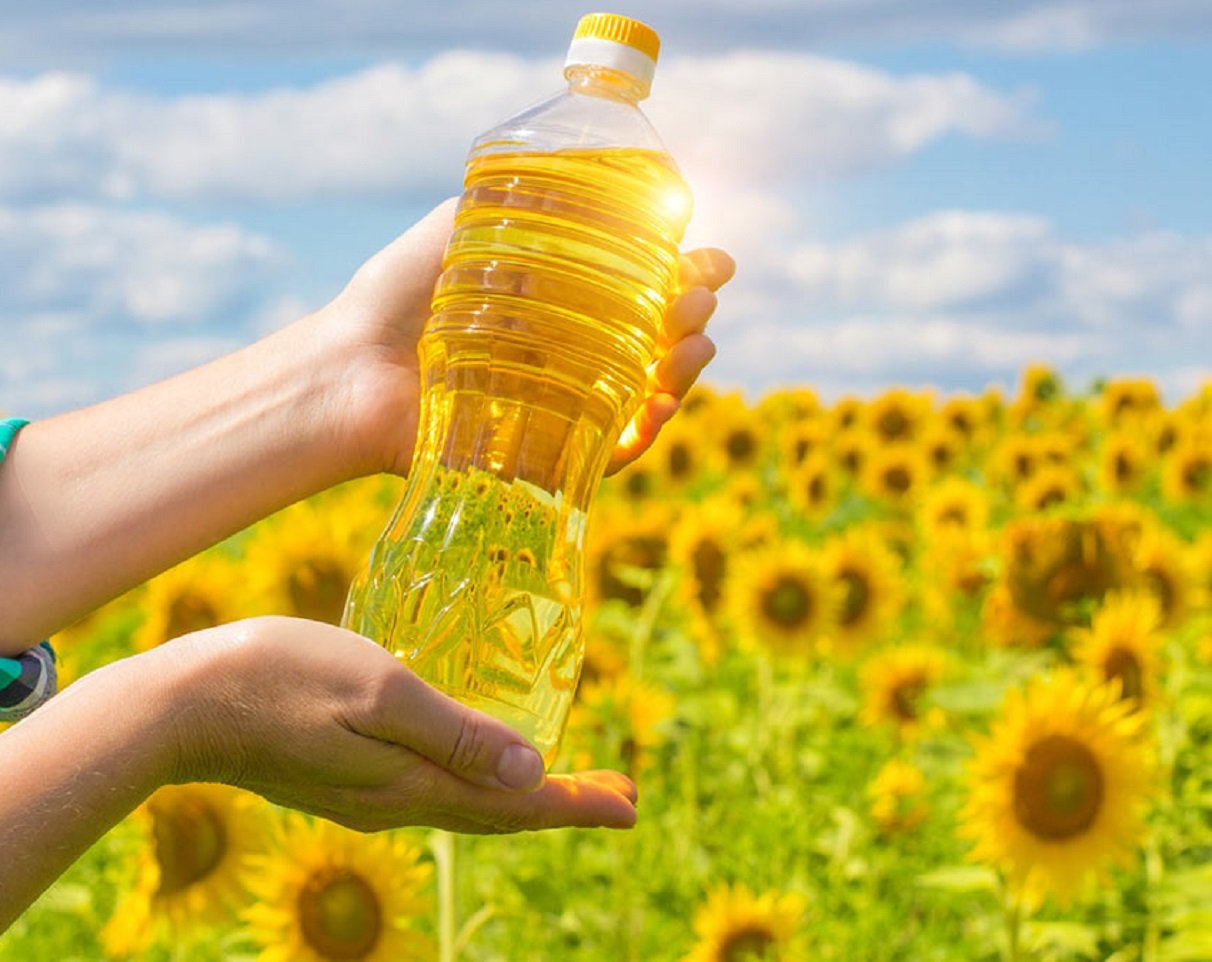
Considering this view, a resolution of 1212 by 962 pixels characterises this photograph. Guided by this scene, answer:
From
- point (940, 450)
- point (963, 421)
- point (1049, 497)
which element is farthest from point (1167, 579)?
point (963, 421)

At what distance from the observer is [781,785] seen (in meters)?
5.23

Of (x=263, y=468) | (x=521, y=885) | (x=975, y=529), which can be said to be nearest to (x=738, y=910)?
(x=521, y=885)

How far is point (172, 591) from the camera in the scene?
473cm

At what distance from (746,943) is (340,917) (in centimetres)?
88

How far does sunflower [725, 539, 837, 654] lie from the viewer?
5.64 meters

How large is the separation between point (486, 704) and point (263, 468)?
1.86 feet

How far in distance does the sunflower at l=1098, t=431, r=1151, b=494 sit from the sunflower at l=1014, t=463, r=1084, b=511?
3.98 feet

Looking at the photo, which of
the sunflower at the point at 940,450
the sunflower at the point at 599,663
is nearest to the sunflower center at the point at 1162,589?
the sunflower at the point at 599,663

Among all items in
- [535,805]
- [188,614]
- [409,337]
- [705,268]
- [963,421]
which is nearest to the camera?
[535,805]

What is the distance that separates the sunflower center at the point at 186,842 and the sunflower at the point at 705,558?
245 centimetres

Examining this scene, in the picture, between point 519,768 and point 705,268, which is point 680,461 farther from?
point 519,768

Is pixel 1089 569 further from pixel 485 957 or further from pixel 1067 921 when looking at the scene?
pixel 485 957

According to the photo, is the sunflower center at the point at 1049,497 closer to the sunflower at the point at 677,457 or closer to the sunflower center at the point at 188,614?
the sunflower at the point at 677,457

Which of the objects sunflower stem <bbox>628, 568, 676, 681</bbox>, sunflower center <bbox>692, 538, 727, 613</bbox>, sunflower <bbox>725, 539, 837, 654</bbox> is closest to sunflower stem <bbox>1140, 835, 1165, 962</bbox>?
sunflower stem <bbox>628, 568, 676, 681</bbox>
